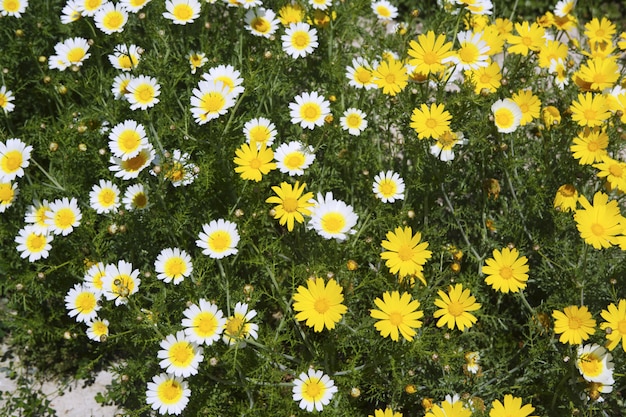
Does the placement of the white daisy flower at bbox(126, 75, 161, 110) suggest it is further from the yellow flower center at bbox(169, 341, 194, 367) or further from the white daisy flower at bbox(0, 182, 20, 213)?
the yellow flower center at bbox(169, 341, 194, 367)

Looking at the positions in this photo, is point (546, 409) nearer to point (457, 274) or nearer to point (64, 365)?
point (457, 274)

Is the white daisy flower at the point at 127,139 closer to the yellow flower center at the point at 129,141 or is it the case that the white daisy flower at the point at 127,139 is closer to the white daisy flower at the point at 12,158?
the yellow flower center at the point at 129,141

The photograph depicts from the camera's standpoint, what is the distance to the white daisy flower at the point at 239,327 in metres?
2.39

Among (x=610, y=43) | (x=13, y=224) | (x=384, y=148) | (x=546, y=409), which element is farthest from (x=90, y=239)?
(x=610, y=43)

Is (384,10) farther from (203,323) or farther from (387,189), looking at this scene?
(203,323)

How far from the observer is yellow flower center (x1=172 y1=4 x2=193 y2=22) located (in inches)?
124

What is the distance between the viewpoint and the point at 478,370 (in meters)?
2.62

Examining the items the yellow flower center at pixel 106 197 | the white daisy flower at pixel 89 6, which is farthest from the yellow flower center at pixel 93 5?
the yellow flower center at pixel 106 197

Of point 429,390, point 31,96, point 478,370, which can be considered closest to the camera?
point 478,370

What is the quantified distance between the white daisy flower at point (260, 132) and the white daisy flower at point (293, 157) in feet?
0.25

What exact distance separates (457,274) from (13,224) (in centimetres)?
238

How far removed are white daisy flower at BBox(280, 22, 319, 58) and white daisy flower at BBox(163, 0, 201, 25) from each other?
50cm

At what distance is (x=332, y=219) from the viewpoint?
263 cm

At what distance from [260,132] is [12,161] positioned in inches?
50.2
